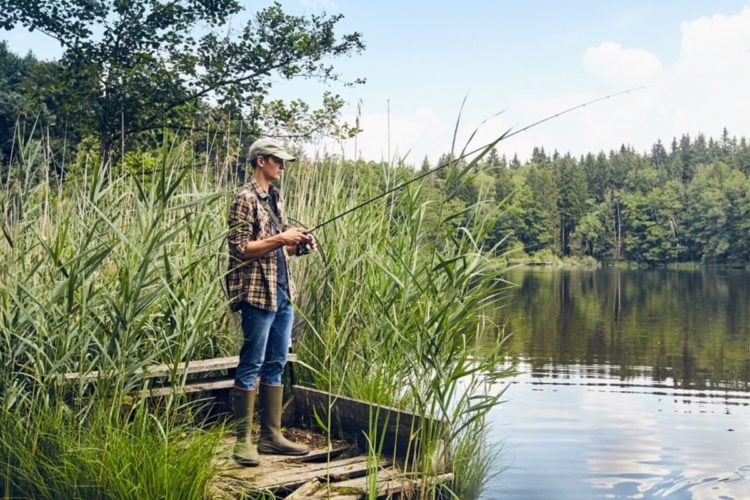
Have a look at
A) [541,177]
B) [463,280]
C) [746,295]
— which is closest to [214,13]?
[463,280]

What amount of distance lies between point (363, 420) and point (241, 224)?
141 centimetres

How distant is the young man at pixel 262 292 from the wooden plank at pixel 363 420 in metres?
0.32

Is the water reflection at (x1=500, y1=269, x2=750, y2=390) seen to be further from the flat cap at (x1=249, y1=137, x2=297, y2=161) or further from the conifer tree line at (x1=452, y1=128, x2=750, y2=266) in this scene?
the conifer tree line at (x1=452, y1=128, x2=750, y2=266)

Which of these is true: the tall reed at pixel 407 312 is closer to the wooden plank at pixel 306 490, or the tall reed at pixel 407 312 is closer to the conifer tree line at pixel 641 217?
the wooden plank at pixel 306 490

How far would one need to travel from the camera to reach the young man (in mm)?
4391

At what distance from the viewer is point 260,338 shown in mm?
4402

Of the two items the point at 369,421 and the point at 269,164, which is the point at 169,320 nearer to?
the point at 269,164

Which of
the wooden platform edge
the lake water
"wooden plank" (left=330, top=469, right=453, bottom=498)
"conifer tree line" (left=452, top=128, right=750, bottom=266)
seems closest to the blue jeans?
the wooden platform edge

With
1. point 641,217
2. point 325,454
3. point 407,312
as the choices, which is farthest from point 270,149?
point 641,217

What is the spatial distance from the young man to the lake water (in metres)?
1.36

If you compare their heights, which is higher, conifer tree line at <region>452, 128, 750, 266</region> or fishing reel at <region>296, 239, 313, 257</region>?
conifer tree line at <region>452, 128, 750, 266</region>

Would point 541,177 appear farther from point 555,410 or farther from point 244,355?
point 244,355

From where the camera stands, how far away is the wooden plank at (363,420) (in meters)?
4.46

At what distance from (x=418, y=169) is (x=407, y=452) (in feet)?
8.07
